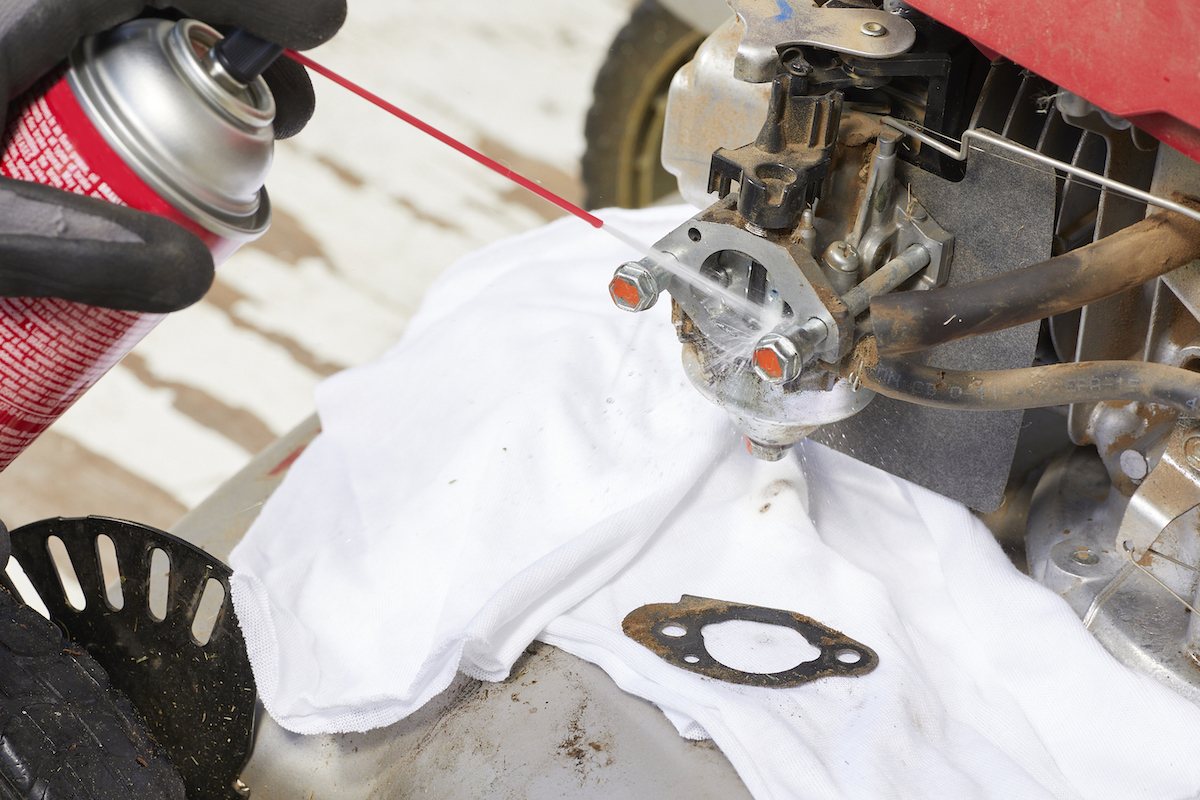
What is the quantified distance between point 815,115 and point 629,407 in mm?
379

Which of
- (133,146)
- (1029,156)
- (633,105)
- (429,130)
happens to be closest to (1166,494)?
(1029,156)

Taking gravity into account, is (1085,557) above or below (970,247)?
below

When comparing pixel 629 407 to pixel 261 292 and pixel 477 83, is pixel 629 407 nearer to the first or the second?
pixel 261 292

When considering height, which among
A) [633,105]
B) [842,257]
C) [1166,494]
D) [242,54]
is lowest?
[633,105]

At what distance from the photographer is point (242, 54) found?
0.54 m

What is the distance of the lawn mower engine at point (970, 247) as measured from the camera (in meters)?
0.59

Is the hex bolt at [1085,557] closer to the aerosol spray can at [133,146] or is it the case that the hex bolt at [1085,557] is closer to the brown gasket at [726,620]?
the brown gasket at [726,620]

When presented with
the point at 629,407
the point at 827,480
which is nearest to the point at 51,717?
the point at 629,407

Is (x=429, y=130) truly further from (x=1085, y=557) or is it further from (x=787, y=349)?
(x=1085, y=557)

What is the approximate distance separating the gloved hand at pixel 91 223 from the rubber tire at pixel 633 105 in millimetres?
925

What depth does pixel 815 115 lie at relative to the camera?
628 mm

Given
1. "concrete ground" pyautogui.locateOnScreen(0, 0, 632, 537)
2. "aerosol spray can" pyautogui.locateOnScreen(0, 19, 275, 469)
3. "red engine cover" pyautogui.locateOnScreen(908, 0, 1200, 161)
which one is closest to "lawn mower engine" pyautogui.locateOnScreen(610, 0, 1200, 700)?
"red engine cover" pyautogui.locateOnScreen(908, 0, 1200, 161)

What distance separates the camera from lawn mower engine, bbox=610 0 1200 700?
0.59 metres

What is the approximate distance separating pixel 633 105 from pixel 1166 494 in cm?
99
